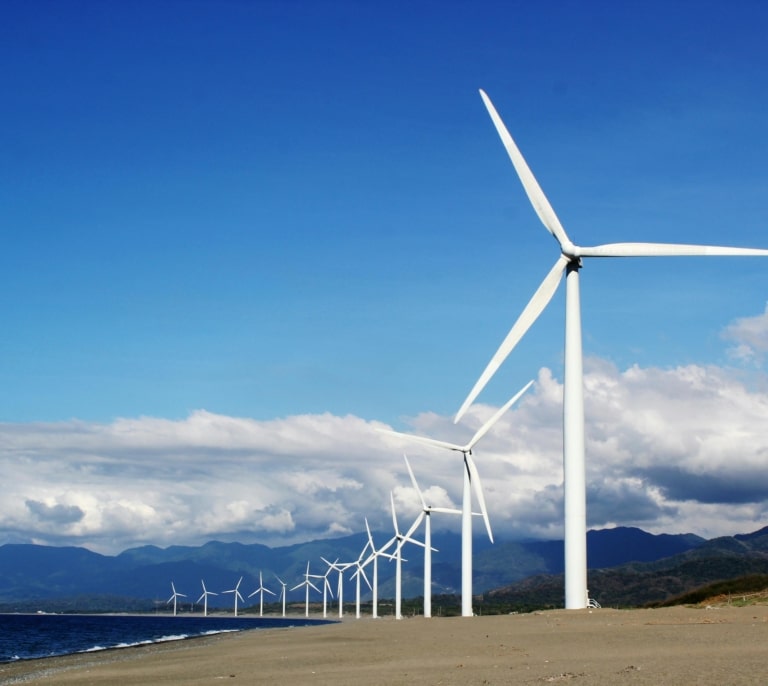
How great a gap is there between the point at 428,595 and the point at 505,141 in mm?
71599

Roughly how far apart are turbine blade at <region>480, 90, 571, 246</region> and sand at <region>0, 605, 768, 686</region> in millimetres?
18390

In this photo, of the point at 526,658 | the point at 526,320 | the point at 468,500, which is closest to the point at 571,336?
the point at 526,320

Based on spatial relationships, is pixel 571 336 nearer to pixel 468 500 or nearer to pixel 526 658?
pixel 526 658

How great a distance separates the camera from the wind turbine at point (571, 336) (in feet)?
128

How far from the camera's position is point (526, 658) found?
2677cm

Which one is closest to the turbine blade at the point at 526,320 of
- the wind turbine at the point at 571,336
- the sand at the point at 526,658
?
the wind turbine at the point at 571,336

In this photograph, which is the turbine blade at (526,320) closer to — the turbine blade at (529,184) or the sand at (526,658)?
the turbine blade at (529,184)

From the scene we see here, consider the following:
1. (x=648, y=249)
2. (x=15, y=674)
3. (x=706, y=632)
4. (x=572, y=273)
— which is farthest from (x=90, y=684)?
(x=648, y=249)

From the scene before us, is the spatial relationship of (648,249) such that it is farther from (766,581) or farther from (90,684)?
(766,581)

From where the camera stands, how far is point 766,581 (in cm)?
7006

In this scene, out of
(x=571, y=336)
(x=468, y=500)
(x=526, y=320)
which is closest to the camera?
(x=571, y=336)

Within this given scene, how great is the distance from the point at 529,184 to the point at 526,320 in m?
7.30

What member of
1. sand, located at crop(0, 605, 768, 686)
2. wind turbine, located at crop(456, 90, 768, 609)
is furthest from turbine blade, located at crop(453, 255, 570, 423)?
sand, located at crop(0, 605, 768, 686)

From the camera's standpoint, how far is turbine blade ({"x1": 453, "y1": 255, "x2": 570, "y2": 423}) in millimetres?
45344
